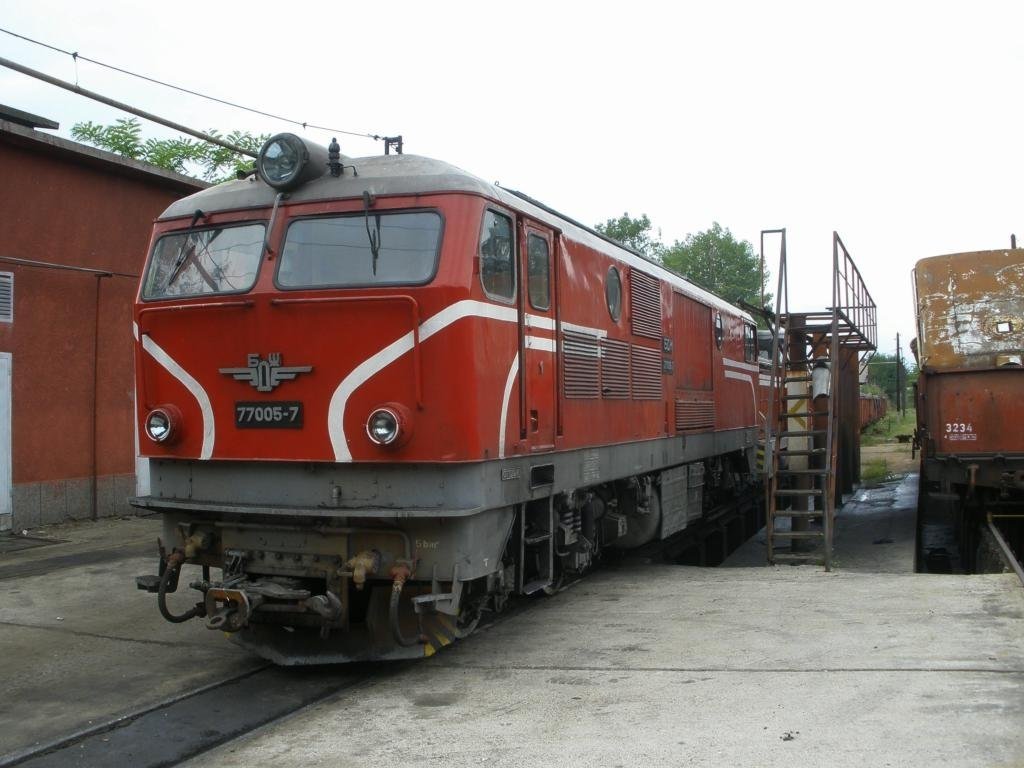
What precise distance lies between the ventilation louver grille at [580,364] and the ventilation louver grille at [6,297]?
7693 millimetres

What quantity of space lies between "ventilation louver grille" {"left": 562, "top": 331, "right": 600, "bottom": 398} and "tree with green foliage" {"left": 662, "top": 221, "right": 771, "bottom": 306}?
197 feet

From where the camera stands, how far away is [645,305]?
31.1 feet

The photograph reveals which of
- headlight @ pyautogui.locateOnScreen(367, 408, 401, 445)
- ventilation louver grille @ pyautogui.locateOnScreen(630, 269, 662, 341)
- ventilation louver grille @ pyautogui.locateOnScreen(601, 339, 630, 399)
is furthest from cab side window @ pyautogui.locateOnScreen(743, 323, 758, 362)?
headlight @ pyautogui.locateOnScreen(367, 408, 401, 445)

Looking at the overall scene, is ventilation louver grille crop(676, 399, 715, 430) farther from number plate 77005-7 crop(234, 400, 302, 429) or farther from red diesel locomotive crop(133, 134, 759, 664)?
number plate 77005-7 crop(234, 400, 302, 429)

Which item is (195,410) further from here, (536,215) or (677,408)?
(677,408)

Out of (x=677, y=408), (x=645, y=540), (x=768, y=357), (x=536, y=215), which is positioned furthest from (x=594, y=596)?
(x=768, y=357)

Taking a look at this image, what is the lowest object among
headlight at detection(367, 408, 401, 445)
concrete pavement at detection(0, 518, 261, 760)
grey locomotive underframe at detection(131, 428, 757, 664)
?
concrete pavement at detection(0, 518, 261, 760)

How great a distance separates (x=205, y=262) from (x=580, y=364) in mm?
2948

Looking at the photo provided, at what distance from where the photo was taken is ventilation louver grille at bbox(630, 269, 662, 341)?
9.11 metres

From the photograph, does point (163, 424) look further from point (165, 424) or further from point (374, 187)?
point (374, 187)

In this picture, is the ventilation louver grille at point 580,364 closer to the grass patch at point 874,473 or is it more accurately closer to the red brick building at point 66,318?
the red brick building at point 66,318

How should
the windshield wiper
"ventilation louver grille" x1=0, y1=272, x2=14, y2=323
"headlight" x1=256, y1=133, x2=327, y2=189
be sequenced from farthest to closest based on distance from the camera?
1. "ventilation louver grille" x1=0, y1=272, x2=14, y2=323
2. the windshield wiper
3. "headlight" x1=256, y1=133, x2=327, y2=189

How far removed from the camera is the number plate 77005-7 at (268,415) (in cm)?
596

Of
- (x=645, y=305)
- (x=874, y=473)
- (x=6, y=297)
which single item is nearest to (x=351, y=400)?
(x=645, y=305)
